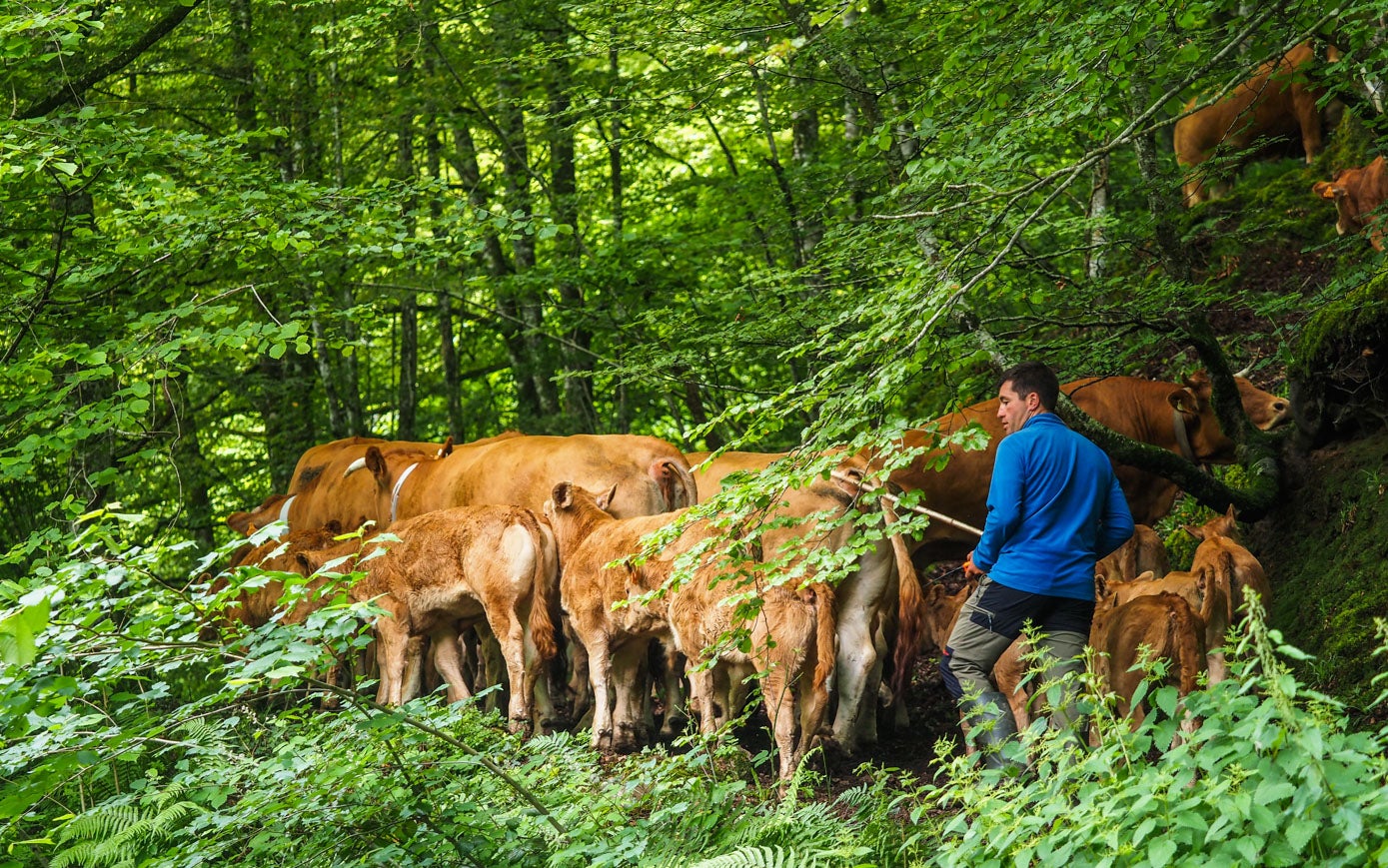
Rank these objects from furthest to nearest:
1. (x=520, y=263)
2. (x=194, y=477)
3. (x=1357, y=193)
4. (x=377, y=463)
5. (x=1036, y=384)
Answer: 1. (x=520, y=263)
2. (x=194, y=477)
3. (x=377, y=463)
4. (x=1357, y=193)
5. (x=1036, y=384)

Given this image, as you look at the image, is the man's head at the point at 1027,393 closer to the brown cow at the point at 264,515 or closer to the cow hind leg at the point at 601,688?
the cow hind leg at the point at 601,688

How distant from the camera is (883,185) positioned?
12.4 m

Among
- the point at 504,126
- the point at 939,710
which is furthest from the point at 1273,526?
the point at 504,126

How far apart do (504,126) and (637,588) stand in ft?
31.0

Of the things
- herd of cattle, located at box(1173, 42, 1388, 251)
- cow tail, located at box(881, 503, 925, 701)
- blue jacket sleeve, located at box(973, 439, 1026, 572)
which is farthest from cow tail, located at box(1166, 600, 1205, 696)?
herd of cattle, located at box(1173, 42, 1388, 251)

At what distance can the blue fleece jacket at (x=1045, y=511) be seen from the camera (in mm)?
6340

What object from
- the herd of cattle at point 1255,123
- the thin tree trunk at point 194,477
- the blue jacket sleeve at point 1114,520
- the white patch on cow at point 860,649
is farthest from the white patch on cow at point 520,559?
the herd of cattle at point 1255,123

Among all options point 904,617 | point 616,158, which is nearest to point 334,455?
point 616,158

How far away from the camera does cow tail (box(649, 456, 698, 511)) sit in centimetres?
1023

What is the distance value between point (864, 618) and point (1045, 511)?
7.89 ft

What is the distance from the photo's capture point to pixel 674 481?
1029 centimetres

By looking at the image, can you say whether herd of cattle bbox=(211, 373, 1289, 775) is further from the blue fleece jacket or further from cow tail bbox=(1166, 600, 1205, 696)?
the blue fleece jacket

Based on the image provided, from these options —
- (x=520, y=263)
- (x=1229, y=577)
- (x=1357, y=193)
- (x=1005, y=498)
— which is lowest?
(x=1229, y=577)

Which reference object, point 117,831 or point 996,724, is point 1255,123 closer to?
point 996,724
